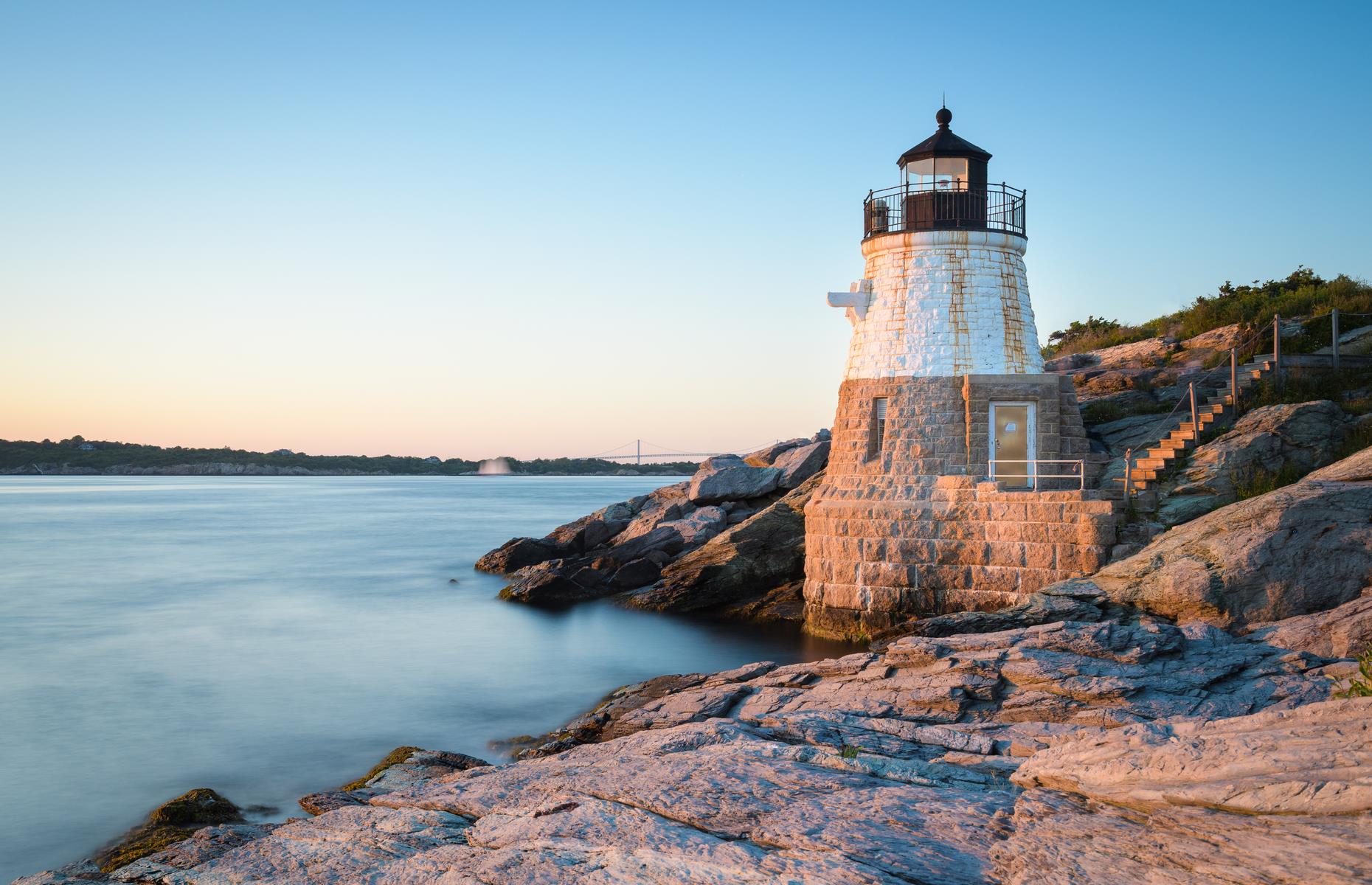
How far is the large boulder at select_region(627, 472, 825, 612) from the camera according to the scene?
2039 centimetres

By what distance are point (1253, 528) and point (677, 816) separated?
372 inches

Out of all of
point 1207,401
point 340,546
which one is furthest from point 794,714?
point 340,546

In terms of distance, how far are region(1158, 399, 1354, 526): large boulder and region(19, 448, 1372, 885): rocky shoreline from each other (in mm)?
1660

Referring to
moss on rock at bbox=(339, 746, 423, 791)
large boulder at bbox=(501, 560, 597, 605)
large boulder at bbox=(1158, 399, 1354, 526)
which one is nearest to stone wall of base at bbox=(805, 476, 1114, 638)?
large boulder at bbox=(1158, 399, 1354, 526)

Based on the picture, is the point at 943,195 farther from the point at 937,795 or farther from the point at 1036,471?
the point at 937,795

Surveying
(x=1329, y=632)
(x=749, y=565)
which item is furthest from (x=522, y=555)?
(x=1329, y=632)

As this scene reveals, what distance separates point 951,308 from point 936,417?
1905 millimetres

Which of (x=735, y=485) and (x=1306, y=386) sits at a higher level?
(x=1306, y=386)

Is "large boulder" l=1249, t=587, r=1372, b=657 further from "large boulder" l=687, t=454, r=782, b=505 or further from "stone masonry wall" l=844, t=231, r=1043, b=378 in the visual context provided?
"large boulder" l=687, t=454, r=782, b=505

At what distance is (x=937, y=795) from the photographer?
5.54 m

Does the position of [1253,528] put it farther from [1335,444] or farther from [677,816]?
[677,816]

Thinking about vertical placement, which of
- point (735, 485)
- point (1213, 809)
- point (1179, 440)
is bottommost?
point (1213, 809)

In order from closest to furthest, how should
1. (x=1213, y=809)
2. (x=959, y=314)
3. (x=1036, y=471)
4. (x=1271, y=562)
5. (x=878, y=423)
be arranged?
(x=1213, y=809), (x=1271, y=562), (x=1036, y=471), (x=959, y=314), (x=878, y=423)

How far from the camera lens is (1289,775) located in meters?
4.33
